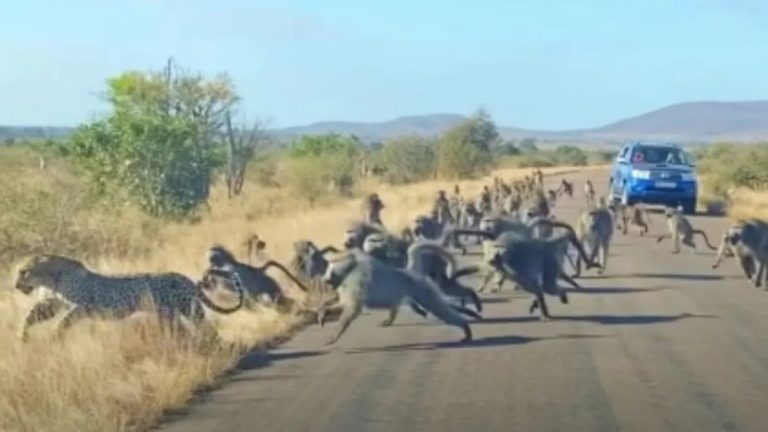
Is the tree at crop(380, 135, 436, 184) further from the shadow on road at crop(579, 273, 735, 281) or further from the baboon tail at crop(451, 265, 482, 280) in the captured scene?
the baboon tail at crop(451, 265, 482, 280)

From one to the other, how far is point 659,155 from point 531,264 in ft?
86.5

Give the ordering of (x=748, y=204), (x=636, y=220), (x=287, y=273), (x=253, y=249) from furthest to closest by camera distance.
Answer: (x=748, y=204), (x=636, y=220), (x=253, y=249), (x=287, y=273)

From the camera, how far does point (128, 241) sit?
3109 cm

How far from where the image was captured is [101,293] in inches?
548

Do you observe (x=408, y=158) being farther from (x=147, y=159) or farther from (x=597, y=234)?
(x=597, y=234)

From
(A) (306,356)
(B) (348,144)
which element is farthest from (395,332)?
(B) (348,144)

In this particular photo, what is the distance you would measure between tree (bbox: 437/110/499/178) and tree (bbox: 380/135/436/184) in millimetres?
785

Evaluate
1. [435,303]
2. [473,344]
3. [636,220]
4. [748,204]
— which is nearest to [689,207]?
[748,204]

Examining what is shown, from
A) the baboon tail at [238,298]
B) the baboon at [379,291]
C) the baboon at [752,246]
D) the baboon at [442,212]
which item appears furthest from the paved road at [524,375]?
the baboon at [442,212]

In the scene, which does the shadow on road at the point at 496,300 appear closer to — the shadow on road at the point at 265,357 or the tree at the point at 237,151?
the shadow on road at the point at 265,357

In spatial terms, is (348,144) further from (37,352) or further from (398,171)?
(37,352)

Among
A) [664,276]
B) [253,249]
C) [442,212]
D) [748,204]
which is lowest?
[748,204]

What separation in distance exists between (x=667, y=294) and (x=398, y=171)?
61178 millimetres

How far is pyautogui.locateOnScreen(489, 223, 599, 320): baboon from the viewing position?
1720 centimetres
